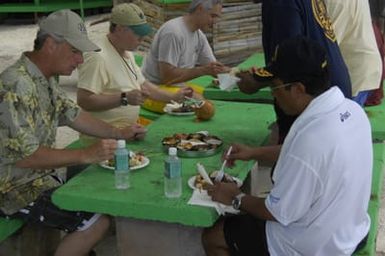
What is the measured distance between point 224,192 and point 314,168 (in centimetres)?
53

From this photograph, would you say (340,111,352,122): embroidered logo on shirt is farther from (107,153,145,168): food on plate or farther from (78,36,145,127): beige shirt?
(78,36,145,127): beige shirt

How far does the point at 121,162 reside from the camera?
112 inches

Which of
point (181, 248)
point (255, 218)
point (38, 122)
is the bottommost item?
point (181, 248)

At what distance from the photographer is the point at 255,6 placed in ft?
27.0

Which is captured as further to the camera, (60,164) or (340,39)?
(340,39)

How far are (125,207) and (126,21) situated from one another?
154cm

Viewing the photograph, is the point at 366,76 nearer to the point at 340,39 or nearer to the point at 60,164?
the point at 340,39

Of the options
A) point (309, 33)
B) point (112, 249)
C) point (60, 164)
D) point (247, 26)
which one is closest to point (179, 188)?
point (60, 164)

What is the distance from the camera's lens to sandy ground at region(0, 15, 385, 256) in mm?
4150

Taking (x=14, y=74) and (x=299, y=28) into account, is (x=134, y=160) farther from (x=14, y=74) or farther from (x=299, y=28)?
(x=299, y=28)

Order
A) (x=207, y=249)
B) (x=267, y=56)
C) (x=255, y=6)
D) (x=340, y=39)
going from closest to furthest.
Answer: (x=207, y=249), (x=267, y=56), (x=340, y=39), (x=255, y=6)

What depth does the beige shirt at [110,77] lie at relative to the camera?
3793 millimetres

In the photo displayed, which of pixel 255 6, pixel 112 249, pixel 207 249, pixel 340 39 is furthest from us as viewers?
pixel 255 6

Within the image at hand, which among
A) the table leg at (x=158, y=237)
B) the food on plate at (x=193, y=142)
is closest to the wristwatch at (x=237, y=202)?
the table leg at (x=158, y=237)
